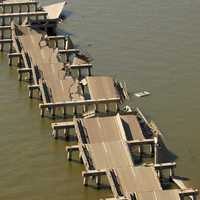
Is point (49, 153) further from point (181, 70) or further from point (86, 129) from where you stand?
point (181, 70)

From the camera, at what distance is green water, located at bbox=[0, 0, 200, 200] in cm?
2883

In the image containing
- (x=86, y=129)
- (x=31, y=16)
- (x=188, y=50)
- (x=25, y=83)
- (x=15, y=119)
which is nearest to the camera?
(x=86, y=129)

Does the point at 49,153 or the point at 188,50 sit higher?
the point at 188,50

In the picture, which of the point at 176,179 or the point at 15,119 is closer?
the point at 176,179

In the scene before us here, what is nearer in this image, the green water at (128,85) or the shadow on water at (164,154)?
the green water at (128,85)

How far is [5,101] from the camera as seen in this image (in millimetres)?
36031

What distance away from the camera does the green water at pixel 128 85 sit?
28828mm

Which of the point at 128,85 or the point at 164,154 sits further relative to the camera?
the point at 128,85

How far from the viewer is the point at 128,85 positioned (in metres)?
37.4

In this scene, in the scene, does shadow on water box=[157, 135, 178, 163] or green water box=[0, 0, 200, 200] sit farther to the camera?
shadow on water box=[157, 135, 178, 163]

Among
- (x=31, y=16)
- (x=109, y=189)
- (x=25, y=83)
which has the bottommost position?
(x=109, y=189)

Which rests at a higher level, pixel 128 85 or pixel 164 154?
pixel 128 85

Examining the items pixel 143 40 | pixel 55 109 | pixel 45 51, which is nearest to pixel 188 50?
pixel 143 40

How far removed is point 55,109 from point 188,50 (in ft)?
39.5
